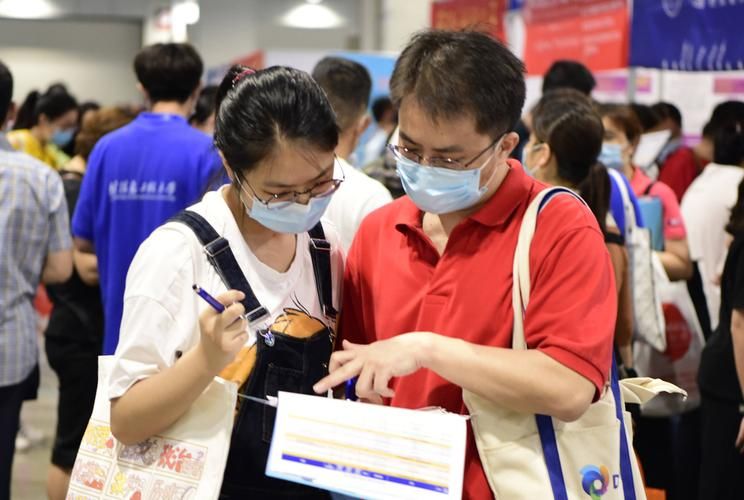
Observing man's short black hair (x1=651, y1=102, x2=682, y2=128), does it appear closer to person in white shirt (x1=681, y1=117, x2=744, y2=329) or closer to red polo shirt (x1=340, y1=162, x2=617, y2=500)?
person in white shirt (x1=681, y1=117, x2=744, y2=329)

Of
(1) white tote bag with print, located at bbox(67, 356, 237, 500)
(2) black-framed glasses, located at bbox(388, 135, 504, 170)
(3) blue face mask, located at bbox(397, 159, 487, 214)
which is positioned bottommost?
(1) white tote bag with print, located at bbox(67, 356, 237, 500)

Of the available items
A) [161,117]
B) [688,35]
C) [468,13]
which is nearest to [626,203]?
[161,117]

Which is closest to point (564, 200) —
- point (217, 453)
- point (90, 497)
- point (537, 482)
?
point (537, 482)

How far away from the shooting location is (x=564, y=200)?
5.66ft

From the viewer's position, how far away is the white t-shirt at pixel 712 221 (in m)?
4.72

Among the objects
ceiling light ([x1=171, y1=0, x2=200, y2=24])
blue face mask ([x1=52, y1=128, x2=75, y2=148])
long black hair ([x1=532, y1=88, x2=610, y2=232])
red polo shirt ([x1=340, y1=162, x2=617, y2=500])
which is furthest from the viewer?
ceiling light ([x1=171, y1=0, x2=200, y2=24])

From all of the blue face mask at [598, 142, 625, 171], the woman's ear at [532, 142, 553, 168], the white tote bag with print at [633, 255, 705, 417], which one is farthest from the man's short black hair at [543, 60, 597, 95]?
the woman's ear at [532, 142, 553, 168]

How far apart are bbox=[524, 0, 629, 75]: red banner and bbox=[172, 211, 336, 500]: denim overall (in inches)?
200

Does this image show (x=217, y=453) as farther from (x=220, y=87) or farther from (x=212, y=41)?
(x=212, y=41)

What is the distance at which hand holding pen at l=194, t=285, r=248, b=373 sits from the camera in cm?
156

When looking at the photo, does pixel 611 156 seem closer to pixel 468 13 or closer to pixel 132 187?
pixel 132 187

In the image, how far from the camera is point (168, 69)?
3.92 metres

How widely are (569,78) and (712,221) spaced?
0.93 metres

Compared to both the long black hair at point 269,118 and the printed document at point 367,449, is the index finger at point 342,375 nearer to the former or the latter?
the printed document at point 367,449
